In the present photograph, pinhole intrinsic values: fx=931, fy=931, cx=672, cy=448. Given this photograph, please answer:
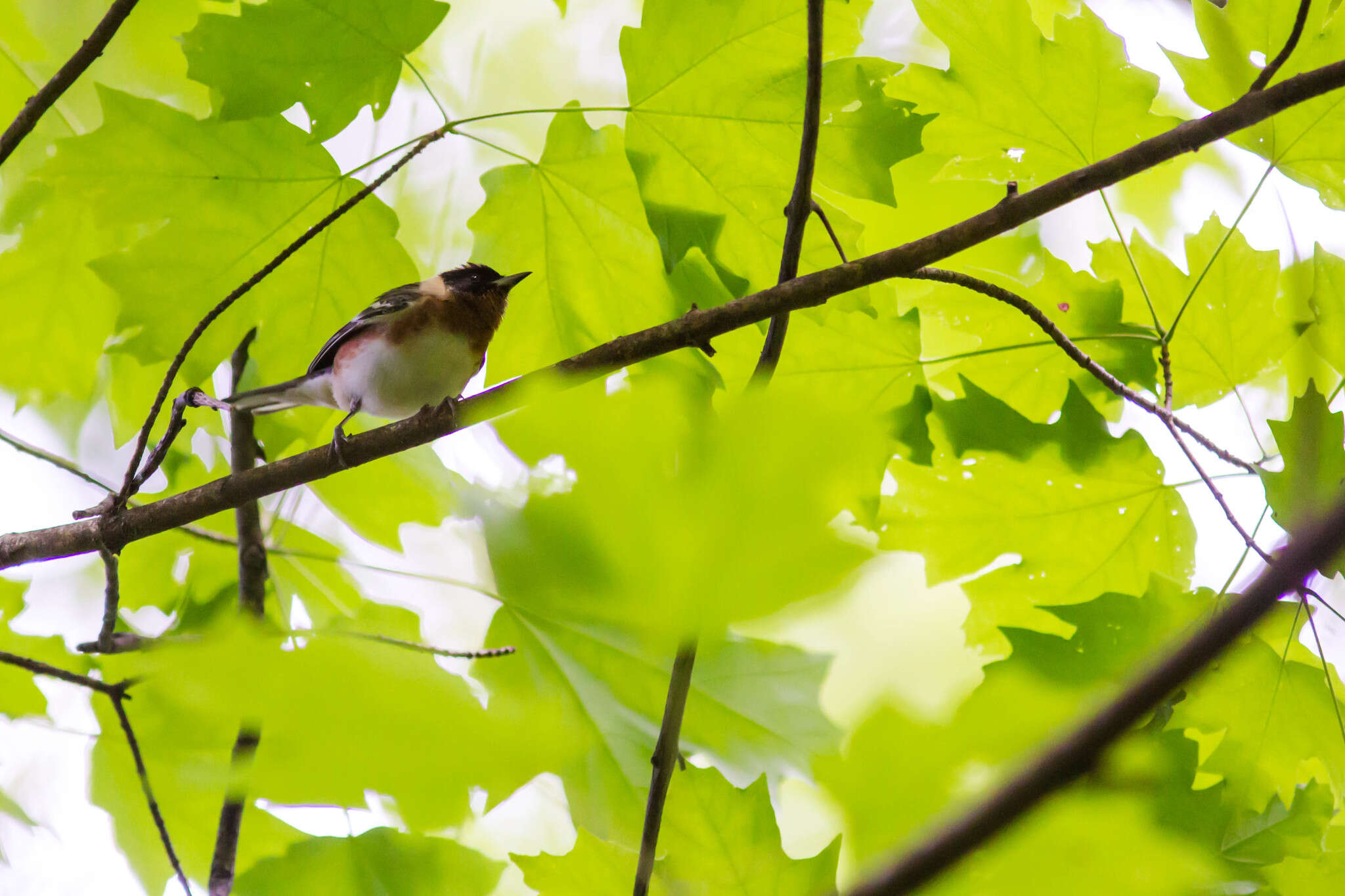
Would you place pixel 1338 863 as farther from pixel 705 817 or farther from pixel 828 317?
pixel 828 317

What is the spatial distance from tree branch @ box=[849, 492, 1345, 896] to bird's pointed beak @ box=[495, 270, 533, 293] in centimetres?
142

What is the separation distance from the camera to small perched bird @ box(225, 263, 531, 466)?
1.84 metres

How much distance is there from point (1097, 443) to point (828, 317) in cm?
47

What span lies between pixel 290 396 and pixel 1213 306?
169 cm

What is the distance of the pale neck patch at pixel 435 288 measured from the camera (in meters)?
2.07

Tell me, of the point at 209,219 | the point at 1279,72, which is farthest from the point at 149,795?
the point at 1279,72

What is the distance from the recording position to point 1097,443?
4.90 feet

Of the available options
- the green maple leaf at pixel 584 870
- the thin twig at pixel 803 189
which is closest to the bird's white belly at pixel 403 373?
the thin twig at pixel 803 189

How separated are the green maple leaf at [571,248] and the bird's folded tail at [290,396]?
45cm

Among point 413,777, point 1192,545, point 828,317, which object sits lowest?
point 413,777

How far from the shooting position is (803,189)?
3.92 ft

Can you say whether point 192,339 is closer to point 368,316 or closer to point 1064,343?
point 368,316

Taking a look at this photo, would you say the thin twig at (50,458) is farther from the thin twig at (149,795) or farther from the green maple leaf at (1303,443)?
the green maple leaf at (1303,443)

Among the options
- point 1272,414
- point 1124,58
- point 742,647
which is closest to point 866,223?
point 1124,58
